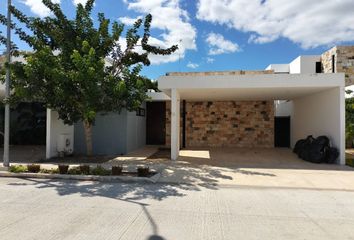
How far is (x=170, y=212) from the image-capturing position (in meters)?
5.71

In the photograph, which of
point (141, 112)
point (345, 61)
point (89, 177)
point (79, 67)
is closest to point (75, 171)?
point (89, 177)

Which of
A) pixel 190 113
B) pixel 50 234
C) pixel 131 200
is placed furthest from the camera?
pixel 190 113

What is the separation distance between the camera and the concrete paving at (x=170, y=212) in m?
4.62

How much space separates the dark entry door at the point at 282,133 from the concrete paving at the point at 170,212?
11.6 meters

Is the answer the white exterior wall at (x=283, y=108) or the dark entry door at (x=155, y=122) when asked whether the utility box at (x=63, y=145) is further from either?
the white exterior wall at (x=283, y=108)

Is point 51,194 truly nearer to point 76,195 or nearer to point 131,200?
point 76,195

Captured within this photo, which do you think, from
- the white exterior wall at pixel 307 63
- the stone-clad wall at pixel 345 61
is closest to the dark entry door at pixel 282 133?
the stone-clad wall at pixel 345 61

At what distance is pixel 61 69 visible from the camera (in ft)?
33.8

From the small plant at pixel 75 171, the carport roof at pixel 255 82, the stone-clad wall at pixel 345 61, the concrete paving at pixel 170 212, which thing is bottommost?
the concrete paving at pixel 170 212

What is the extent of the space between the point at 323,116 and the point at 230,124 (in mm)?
6231

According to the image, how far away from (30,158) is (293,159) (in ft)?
35.8

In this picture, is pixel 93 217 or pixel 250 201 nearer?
pixel 93 217

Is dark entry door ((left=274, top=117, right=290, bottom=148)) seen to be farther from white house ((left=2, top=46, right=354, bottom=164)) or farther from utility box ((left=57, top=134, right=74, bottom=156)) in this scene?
utility box ((left=57, top=134, right=74, bottom=156))


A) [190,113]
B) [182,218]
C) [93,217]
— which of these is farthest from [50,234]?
[190,113]
